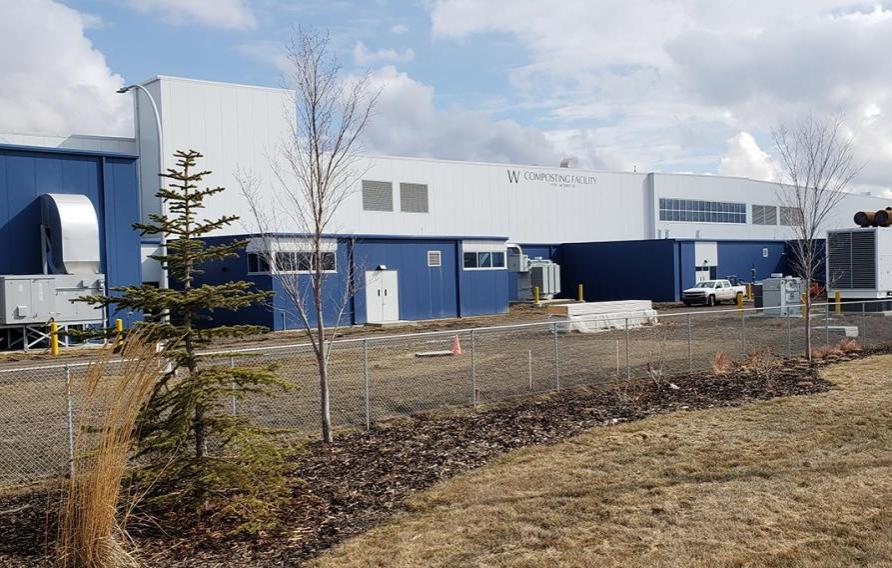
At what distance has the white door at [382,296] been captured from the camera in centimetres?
3606

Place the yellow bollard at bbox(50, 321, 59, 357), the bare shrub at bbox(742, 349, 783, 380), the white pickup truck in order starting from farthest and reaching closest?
1. the white pickup truck
2. the yellow bollard at bbox(50, 321, 59, 357)
3. the bare shrub at bbox(742, 349, 783, 380)

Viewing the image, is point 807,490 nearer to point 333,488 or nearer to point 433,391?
point 333,488

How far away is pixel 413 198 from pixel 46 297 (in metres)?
25.3

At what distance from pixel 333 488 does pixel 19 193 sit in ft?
80.9

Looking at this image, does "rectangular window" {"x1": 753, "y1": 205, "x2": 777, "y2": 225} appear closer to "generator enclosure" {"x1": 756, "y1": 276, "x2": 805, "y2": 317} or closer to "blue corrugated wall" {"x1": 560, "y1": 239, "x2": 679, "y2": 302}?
"blue corrugated wall" {"x1": 560, "y1": 239, "x2": 679, "y2": 302}

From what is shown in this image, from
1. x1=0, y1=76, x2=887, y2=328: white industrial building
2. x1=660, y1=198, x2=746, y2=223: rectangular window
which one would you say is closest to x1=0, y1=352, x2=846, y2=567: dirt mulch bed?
x1=0, y1=76, x2=887, y2=328: white industrial building

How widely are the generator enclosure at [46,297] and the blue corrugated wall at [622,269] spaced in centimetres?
3094

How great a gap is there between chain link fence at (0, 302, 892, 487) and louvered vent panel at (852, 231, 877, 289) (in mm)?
2560

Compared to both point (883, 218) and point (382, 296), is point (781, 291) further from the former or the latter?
point (382, 296)

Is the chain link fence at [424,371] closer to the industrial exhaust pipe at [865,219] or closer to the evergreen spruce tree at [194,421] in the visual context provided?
the evergreen spruce tree at [194,421]

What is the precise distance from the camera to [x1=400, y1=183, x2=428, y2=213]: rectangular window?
48656mm

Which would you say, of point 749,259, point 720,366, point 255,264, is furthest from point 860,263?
point 255,264

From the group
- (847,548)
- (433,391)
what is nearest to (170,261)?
(847,548)

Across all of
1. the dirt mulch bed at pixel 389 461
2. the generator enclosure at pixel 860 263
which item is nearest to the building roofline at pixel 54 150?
the dirt mulch bed at pixel 389 461
